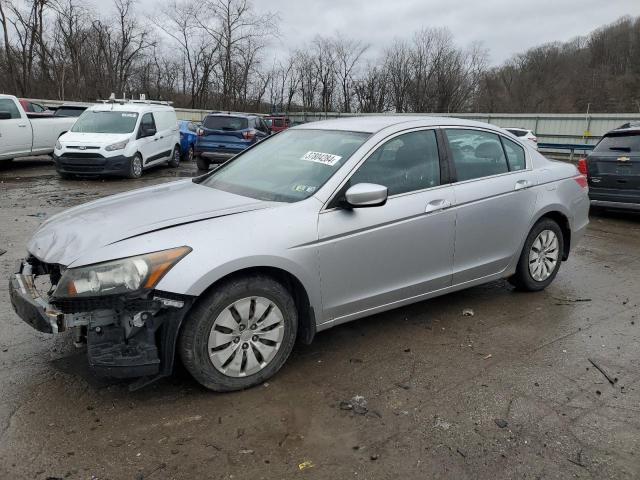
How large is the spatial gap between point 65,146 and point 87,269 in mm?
10624

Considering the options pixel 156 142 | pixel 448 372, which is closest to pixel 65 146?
pixel 156 142

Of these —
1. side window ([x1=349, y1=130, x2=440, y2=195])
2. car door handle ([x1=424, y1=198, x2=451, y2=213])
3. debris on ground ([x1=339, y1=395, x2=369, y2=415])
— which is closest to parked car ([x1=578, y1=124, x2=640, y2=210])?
side window ([x1=349, y1=130, x2=440, y2=195])

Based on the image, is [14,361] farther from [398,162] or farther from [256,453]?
[398,162]

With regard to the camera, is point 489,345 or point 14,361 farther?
point 489,345

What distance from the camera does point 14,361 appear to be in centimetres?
342

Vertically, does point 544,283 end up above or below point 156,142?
below

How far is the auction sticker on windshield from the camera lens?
144 inches

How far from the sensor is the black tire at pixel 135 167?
41.4ft

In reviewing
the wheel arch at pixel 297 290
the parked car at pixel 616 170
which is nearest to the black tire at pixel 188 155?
the parked car at pixel 616 170

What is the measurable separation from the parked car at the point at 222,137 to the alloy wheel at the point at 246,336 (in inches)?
449

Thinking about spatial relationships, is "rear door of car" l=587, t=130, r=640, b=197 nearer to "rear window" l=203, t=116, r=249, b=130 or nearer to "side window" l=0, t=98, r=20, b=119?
"rear window" l=203, t=116, r=249, b=130

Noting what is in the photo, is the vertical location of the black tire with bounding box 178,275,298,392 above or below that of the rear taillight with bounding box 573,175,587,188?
below

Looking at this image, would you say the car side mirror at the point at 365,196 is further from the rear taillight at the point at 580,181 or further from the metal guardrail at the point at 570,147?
the metal guardrail at the point at 570,147

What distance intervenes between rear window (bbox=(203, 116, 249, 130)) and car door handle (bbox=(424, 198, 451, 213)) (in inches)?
449
